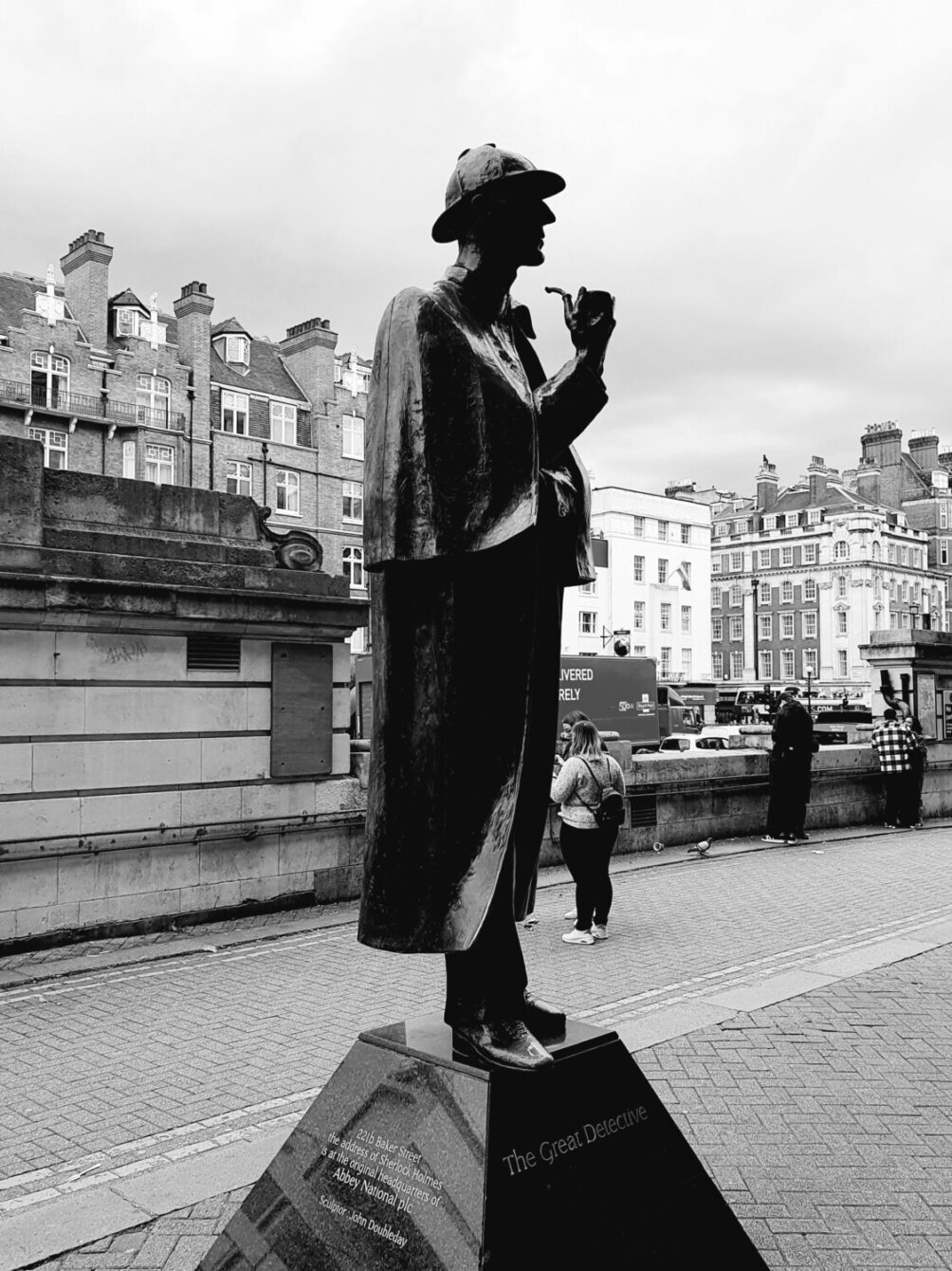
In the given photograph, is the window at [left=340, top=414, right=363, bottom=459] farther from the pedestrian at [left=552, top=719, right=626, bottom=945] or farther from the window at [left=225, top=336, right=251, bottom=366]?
the pedestrian at [left=552, top=719, right=626, bottom=945]

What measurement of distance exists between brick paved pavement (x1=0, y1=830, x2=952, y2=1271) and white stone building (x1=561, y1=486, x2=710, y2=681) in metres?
55.1

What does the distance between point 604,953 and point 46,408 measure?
1557 inches

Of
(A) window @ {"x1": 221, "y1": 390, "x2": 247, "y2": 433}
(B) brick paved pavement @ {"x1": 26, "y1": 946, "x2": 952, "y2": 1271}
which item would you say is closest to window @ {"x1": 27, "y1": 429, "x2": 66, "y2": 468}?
(A) window @ {"x1": 221, "y1": 390, "x2": 247, "y2": 433}

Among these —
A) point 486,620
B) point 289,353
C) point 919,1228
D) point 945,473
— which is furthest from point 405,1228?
point 945,473

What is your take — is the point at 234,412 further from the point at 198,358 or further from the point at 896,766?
the point at 896,766

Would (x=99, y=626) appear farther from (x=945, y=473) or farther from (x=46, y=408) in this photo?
(x=945, y=473)

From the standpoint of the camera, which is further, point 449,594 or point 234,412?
point 234,412

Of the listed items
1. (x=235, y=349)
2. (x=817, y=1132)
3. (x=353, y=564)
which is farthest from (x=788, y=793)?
(x=235, y=349)

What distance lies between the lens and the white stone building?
68062 mm

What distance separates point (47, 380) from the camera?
44.4 m

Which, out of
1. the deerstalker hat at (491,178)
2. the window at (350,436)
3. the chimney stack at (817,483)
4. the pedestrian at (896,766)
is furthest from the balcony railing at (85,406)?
the chimney stack at (817,483)

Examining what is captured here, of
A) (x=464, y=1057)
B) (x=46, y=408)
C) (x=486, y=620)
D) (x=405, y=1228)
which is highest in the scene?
(x=46, y=408)

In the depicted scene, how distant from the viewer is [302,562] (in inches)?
476

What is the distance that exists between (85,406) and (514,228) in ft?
150
